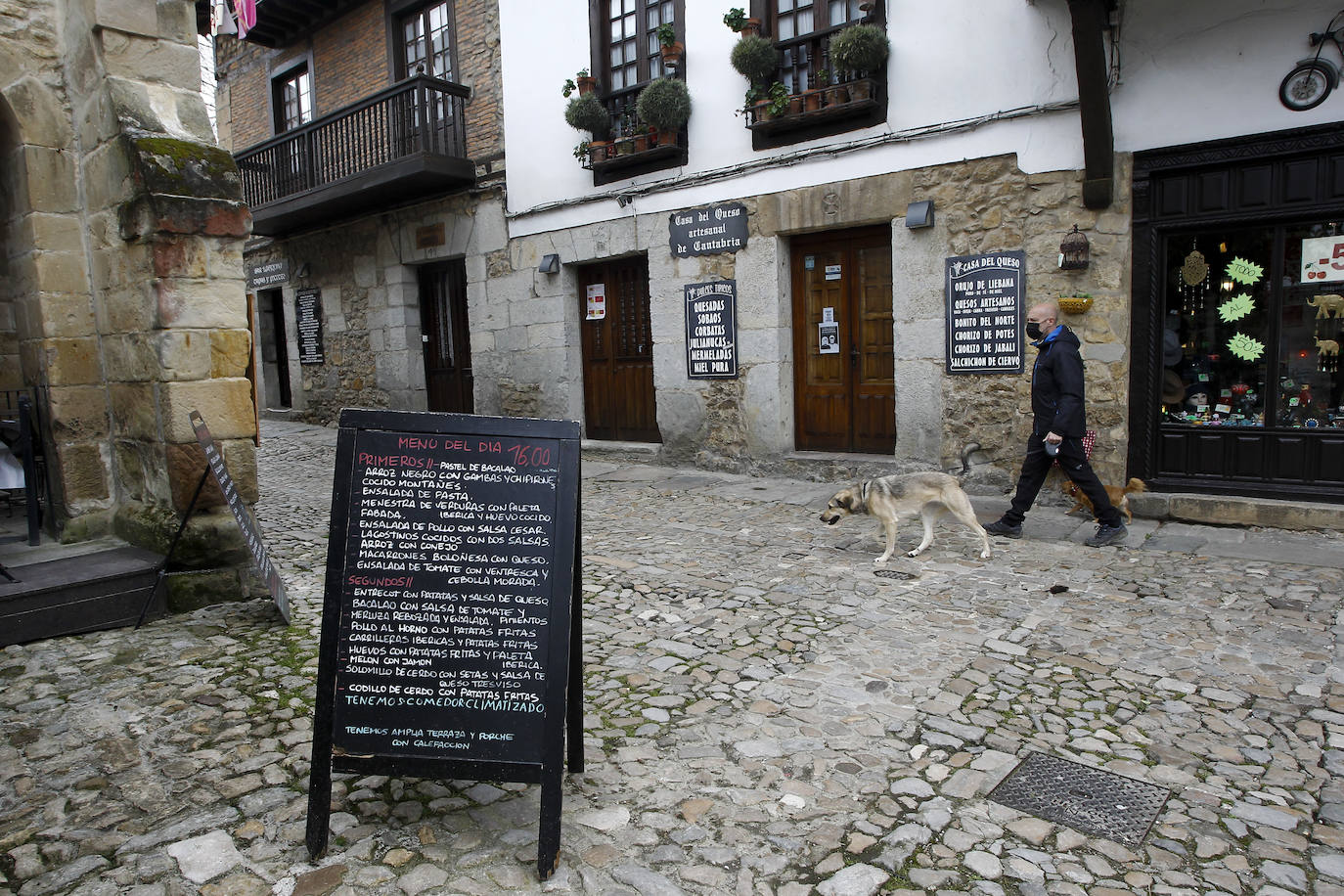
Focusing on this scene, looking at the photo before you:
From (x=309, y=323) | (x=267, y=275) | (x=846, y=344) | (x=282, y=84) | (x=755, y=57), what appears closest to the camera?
(x=755, y=57)

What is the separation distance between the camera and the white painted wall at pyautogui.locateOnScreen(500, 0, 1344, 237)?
6035mm

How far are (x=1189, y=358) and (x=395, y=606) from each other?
6488 millimetres

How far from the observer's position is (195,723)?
3.35 meters

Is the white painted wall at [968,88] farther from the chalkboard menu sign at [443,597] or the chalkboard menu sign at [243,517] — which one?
the chalkboard menu sign at [443,597]

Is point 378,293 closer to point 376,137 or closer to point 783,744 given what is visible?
point 376,137

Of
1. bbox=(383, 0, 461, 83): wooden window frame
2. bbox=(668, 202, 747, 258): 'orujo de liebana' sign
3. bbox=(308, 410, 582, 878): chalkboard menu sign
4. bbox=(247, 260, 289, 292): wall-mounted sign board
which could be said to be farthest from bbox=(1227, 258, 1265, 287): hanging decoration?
bbox=(247, 260, 289, 292): wall-mounted sign board

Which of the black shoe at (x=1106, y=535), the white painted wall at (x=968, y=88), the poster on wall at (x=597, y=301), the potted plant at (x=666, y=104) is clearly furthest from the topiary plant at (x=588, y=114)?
the black shoe at (x=1106, y=535)

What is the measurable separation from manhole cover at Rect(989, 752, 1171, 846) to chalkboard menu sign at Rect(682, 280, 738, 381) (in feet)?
20.4

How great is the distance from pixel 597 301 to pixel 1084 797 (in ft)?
27.6

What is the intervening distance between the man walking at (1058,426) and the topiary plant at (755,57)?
146 inches

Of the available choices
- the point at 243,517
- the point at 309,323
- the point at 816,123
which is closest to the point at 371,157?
the point at 309,323

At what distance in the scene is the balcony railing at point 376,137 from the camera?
430 inches

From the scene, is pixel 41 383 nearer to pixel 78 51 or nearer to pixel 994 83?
pixel 78 51

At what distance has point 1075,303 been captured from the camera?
6652 millimetres
